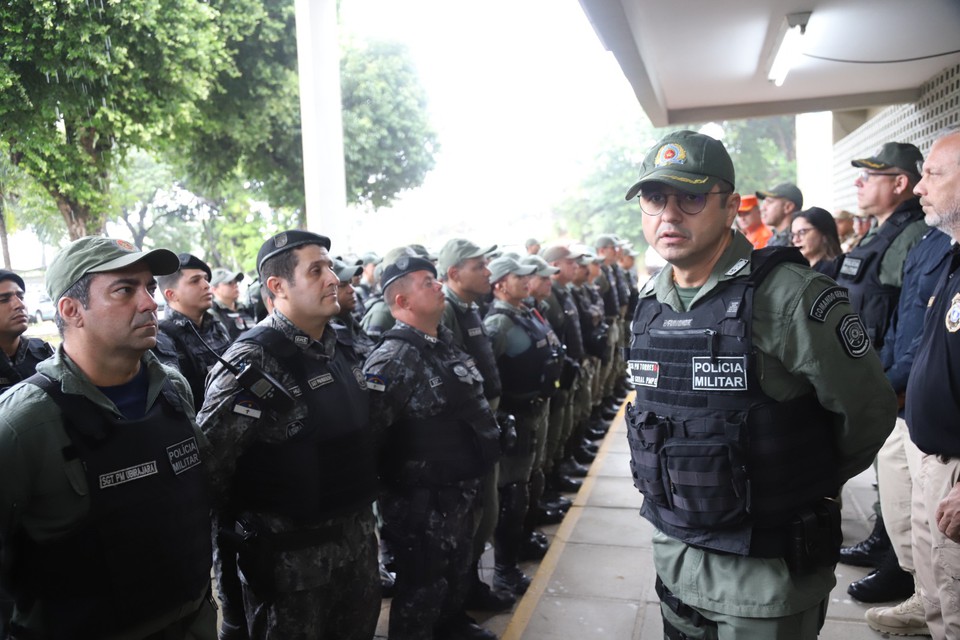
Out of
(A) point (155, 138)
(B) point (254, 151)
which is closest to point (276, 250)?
(A) point (155, 138)

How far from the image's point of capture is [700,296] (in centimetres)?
232

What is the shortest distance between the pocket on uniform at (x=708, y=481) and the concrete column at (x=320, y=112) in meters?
7.45

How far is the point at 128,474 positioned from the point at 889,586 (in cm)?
417

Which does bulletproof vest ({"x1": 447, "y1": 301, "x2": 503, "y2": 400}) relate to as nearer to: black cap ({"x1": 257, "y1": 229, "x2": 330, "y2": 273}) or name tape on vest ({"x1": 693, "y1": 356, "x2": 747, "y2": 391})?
black cap ({"x1": 257, "y1": 229, "x2": 330, "y2": 273})

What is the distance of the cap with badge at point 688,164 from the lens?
2.30 metres

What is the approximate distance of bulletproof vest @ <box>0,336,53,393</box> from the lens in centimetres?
389

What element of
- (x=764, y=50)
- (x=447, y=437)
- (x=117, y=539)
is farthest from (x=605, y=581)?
(x=764, y=50)

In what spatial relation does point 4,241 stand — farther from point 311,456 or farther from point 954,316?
point 954,316

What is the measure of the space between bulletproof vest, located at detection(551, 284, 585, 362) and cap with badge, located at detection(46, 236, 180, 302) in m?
5.32

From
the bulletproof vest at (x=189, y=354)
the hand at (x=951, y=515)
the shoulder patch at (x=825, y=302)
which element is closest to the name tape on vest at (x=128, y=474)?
the shoulder patch at (x=825, y=302)

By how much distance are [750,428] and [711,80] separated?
609 cm

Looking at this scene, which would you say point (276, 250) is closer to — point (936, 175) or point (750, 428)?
point (750, 428)

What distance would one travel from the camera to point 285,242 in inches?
120

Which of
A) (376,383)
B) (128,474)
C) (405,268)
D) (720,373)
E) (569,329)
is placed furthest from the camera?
(569,329)
